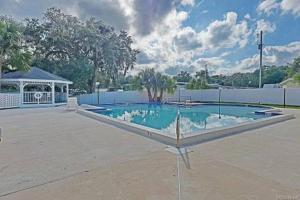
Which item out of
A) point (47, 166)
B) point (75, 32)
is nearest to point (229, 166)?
point (47, 166)

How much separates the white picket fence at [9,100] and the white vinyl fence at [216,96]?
9.02 m

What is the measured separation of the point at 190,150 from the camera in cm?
559

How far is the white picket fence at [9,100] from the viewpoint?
17719mm

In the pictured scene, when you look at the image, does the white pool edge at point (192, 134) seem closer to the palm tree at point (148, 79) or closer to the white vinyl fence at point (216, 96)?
the white vinyl fence at point (216, 96)

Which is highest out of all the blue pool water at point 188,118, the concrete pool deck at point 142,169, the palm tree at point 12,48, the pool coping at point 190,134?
the palm tree at point 12,48

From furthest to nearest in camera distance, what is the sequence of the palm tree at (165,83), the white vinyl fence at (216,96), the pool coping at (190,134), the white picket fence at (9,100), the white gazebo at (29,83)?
1. the palm tree at (165,83)
2. the white vinyl fence at (216,96)
3. the white gazebo at (29,83)
4. the white picket fence at (9,100)
5. the pool coping at (190,134)

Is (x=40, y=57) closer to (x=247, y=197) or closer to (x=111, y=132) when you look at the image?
(x=111, y=132)

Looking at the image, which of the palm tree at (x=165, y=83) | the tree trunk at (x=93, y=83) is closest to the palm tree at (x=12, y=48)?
the tree trunk at (x=93, y=83)

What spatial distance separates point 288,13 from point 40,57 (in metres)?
26.9

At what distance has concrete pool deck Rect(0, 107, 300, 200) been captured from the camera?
3.31 metres

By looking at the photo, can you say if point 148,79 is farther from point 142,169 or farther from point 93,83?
point 142,169

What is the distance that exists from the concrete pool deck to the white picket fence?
13077 millimetres

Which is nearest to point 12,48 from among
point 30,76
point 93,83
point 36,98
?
point 30,76

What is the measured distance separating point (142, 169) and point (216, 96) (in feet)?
86.2
